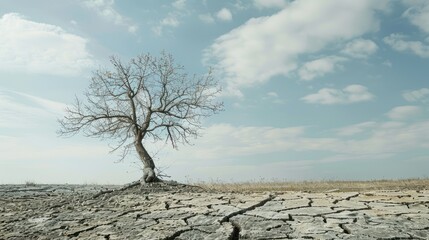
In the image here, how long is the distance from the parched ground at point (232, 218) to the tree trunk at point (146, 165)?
4274 mm

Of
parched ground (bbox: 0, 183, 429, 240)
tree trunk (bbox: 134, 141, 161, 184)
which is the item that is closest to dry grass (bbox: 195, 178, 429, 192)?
tree trunk (bbox: 134, 141, 161, 184)

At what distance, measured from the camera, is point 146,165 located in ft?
50.8

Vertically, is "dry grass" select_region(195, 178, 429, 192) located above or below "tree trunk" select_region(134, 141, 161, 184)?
below

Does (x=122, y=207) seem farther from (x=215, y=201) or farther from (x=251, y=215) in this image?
(x=251, y=215)

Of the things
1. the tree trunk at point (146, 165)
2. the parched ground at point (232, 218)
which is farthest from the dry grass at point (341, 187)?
the parched ground at point (232, 218)

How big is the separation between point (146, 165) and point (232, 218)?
880 cm

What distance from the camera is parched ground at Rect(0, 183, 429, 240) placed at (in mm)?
6262

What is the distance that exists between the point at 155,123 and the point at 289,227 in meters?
10.6

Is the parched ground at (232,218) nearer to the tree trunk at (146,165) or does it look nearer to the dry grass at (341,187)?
the dry grass at (341,187)

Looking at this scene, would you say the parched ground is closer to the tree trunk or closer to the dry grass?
the dry grass

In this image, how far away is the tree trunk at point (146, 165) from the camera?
48.6ft

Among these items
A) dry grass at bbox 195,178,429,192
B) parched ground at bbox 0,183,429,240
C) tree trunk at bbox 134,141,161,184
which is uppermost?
tree trunk at bbox 134,141,161,184

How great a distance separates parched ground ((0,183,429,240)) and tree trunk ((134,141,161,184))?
4274 millimetres

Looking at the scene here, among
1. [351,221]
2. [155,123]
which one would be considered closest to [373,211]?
[351,221]
